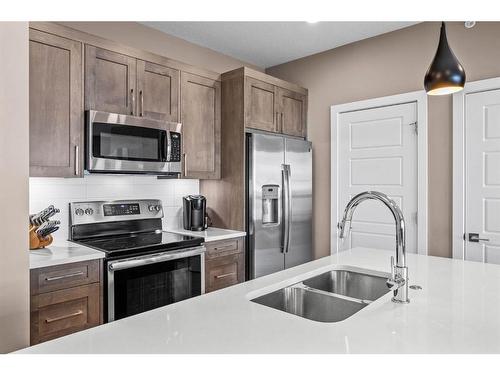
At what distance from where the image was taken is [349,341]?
939mm

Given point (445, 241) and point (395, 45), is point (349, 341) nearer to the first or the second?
point (445, 241)

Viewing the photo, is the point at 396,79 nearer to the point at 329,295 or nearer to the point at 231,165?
the point at 231,165

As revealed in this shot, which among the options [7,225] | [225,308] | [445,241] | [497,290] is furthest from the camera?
[445,241]

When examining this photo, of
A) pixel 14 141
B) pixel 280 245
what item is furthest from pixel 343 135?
pixel 14 141

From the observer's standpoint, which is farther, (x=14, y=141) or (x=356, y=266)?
(x=356, y=266)

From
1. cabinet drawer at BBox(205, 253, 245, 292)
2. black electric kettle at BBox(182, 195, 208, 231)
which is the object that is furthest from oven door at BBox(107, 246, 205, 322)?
black electric kettle at BBox(182, 195, 208, 231)

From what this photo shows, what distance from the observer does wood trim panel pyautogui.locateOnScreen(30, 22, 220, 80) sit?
2.15 metres

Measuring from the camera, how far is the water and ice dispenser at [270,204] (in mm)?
3107

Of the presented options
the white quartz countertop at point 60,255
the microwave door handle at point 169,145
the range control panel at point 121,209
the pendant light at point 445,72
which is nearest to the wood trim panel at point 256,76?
the microwave door handle at point 169,145

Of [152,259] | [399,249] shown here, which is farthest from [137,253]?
[399,249]

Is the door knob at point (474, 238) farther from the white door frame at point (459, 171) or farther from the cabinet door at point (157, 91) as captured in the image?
the cabinet door at point (157, 91)

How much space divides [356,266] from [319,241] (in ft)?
5.88

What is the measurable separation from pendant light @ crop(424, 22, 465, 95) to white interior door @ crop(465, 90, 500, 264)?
127 cm

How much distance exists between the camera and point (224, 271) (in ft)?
9.46
